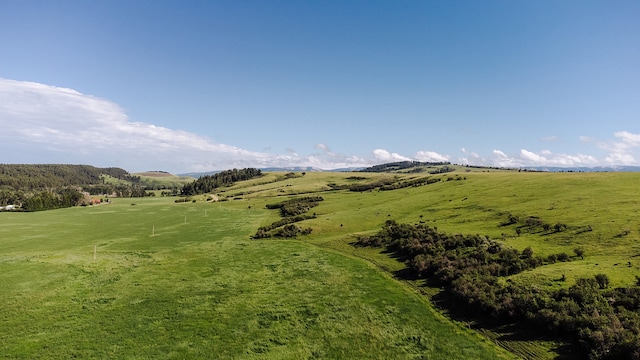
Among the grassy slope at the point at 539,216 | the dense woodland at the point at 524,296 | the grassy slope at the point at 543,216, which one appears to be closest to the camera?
the dense woodland at the point at 524,296

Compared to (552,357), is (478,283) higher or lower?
higher

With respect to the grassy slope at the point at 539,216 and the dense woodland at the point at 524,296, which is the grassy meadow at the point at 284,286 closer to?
the grassy slope at the point at 539,216

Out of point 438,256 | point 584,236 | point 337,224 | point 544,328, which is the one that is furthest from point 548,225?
point 337,224

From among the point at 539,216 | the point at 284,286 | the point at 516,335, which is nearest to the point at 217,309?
the point at 284,286

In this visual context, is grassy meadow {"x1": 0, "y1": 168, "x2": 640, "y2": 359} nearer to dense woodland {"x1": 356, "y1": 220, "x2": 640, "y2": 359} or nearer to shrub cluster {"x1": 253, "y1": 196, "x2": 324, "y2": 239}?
dense woodland {"x1": 356, "y1": 220, "x2": 640, "y2": 359}

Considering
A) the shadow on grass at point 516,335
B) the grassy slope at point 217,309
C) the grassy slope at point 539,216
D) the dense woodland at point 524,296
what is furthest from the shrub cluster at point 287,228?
the shadow on grass at point 516,335

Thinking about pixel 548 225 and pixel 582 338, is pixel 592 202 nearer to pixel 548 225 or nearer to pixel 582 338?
pixel 548 225
